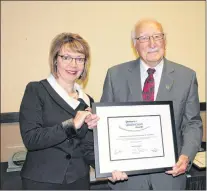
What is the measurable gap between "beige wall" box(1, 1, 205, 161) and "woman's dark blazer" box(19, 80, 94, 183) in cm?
85

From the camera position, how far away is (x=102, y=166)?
127 centimetres

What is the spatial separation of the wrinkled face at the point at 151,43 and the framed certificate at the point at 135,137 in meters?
0.28

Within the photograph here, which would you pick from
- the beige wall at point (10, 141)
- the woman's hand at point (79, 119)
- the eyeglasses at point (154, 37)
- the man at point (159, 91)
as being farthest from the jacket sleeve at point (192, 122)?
the beige wall at point (10, 141)

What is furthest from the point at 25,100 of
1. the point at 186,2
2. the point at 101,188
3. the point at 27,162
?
the point at 186,2

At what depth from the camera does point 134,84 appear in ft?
4.75

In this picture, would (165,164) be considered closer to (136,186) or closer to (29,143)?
(136,186)

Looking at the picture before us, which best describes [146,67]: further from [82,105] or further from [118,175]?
A: [118,175]

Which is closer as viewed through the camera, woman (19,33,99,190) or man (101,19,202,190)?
woman (19,33,99,190)

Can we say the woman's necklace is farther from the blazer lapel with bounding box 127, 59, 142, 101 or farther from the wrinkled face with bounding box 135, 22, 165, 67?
the wrinkled face with bounding box 135, 22, 165, 67

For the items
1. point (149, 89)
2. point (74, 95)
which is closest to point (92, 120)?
point (74, 95)

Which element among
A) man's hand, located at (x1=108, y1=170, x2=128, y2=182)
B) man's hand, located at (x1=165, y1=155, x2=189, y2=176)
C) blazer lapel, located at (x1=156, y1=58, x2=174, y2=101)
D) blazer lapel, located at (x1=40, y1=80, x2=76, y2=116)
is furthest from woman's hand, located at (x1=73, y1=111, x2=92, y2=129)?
man's hand, located at (x1=165, y1=155, x2=189, y2=176)

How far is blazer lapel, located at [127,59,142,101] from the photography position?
4.67 ft

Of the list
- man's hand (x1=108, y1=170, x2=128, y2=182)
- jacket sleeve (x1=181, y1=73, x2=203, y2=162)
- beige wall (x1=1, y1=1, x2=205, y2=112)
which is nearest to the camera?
man's hand (x1=108, y1=170, x2=128, y2=182)

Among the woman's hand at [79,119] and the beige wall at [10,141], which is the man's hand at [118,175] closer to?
the woman's hand at [79,119]
